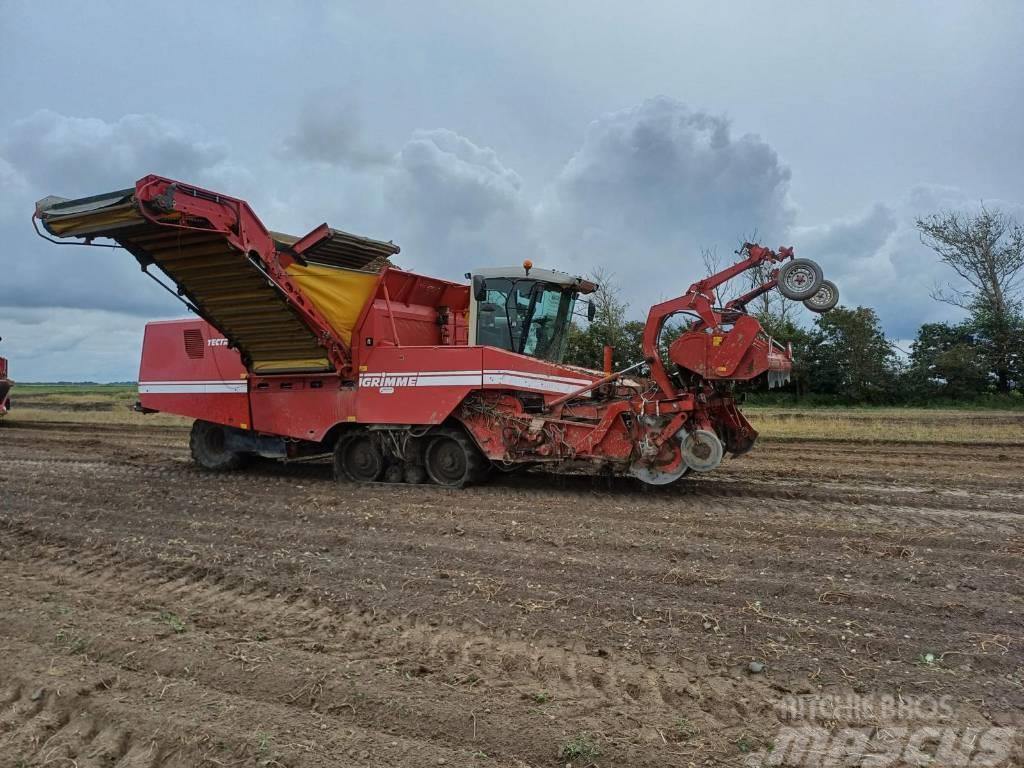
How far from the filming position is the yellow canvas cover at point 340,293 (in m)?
8.98

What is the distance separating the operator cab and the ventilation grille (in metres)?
4.27

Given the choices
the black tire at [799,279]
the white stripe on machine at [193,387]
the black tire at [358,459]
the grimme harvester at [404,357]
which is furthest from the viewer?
the white stripe on machine at [193,387]

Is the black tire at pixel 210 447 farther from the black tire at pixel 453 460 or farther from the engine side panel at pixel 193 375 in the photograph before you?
the black tire at pixel 453 460

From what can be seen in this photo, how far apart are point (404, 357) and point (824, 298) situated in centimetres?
489

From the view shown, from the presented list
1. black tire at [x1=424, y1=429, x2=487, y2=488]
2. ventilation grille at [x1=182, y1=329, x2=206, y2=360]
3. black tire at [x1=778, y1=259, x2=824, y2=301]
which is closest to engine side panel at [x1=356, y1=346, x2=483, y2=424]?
black tire at [x1=424, y1=429, x2=487, y2=488]

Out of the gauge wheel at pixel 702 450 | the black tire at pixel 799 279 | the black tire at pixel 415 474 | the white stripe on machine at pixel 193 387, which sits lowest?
the black tire at pixel 415 474

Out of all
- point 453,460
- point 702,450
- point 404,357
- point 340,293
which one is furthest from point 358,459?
point 702,450

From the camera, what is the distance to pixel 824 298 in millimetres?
A: 7535

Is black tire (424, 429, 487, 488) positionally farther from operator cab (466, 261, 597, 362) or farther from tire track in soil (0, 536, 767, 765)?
tire track in soil (0, 536, 767, 765)

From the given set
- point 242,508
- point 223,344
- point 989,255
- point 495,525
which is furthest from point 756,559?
point 989,255

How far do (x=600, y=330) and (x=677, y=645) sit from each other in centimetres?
2338

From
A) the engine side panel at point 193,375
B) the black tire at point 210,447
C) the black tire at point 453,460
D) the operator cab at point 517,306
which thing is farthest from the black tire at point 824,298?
the black tire at point 210,447

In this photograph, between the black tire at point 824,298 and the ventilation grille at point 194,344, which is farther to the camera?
the ventilation grille at point 194,344

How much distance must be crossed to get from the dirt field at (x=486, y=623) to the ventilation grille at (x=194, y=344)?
319 centimetres
